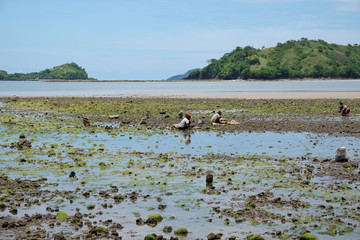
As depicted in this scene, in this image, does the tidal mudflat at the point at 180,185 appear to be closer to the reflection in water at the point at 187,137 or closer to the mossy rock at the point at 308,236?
the mossy rock at the point at 308,236

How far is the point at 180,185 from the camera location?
1698 centimetres

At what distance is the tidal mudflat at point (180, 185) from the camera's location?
12.4 m

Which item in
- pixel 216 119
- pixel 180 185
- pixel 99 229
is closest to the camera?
pixel 99 229

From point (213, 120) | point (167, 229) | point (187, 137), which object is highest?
point (213, 120)

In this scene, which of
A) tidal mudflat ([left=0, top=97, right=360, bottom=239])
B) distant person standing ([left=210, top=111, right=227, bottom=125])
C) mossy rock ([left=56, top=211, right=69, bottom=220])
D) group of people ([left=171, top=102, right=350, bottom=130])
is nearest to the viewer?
tidal mudflat ([left=0, top=97, right=360, bottom=239])

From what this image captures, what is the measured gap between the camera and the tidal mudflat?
40.7ft

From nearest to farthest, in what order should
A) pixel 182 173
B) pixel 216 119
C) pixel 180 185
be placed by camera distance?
pixel 180 185, pixel 182 173, pixel 216 119

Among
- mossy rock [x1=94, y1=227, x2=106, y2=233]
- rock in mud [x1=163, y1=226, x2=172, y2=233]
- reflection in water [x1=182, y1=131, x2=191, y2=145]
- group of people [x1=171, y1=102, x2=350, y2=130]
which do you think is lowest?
rock in mud [x1=163, y1=226, x2=172, y2=233]

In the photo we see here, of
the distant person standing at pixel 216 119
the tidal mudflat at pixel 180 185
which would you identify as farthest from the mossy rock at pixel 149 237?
the distant person standing at pixel 216 119

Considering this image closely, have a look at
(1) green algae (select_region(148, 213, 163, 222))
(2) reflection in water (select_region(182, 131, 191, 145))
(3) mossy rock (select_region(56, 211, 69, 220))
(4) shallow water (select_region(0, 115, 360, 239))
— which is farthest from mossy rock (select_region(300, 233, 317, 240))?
(2) reflection in water (select_region(182, 131, 191, 145))

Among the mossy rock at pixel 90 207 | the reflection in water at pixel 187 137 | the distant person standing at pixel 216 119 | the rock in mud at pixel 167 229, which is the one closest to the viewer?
the rock in mud at pixel 167 229

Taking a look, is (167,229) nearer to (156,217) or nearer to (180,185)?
(156,217)

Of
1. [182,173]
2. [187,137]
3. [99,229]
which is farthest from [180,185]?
[187,137]

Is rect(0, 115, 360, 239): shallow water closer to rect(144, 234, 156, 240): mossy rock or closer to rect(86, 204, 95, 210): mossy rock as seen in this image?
rect(86, 204, 95, 210): mossy rock
